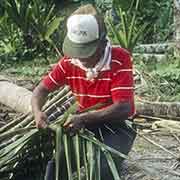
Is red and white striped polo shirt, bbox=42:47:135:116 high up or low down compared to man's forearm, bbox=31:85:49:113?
up

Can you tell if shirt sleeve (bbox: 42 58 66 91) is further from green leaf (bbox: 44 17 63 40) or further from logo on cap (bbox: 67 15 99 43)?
green leaf (bbox: 44 17 63 40)

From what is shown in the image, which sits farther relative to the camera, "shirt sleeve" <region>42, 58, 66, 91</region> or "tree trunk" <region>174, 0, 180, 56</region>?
"tree trunk" <region>174, 0, 180, 56</region>

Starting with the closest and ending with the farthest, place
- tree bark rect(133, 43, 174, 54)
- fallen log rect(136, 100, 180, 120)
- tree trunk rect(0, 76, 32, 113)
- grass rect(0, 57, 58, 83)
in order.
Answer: fallen log rect(136, 100, 180, 120) → tree trunk rect(0, 76, 32, 113) → grass rect(0, 57, 58, 83) → tree bark rect(133, 43, 174, 54)

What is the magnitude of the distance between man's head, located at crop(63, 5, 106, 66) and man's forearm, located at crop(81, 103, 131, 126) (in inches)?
12.5

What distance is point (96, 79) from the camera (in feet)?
11.9

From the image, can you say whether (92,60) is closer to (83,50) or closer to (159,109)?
(83,50)

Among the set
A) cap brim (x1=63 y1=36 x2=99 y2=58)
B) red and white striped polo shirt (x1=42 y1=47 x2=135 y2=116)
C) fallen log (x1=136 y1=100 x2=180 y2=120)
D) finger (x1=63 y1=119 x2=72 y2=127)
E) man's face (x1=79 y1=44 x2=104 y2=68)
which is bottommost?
fallen log (x1=136 y1=100 x2=180 y2=120)

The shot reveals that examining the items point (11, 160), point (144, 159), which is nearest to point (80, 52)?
point (11, 160)

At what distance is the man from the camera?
351cm

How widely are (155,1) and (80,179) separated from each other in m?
8.21

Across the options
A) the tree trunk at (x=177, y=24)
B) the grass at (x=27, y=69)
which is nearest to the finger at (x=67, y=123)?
the grass at (x=27, y=69)

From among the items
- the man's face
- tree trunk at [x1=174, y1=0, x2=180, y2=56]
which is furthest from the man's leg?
tree trunk at [x1=174, y1=0, x2=180, y2=56]

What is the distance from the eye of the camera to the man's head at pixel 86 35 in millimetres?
3496

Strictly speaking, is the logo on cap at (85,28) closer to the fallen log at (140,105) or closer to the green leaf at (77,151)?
the green leaf at (77,151)
